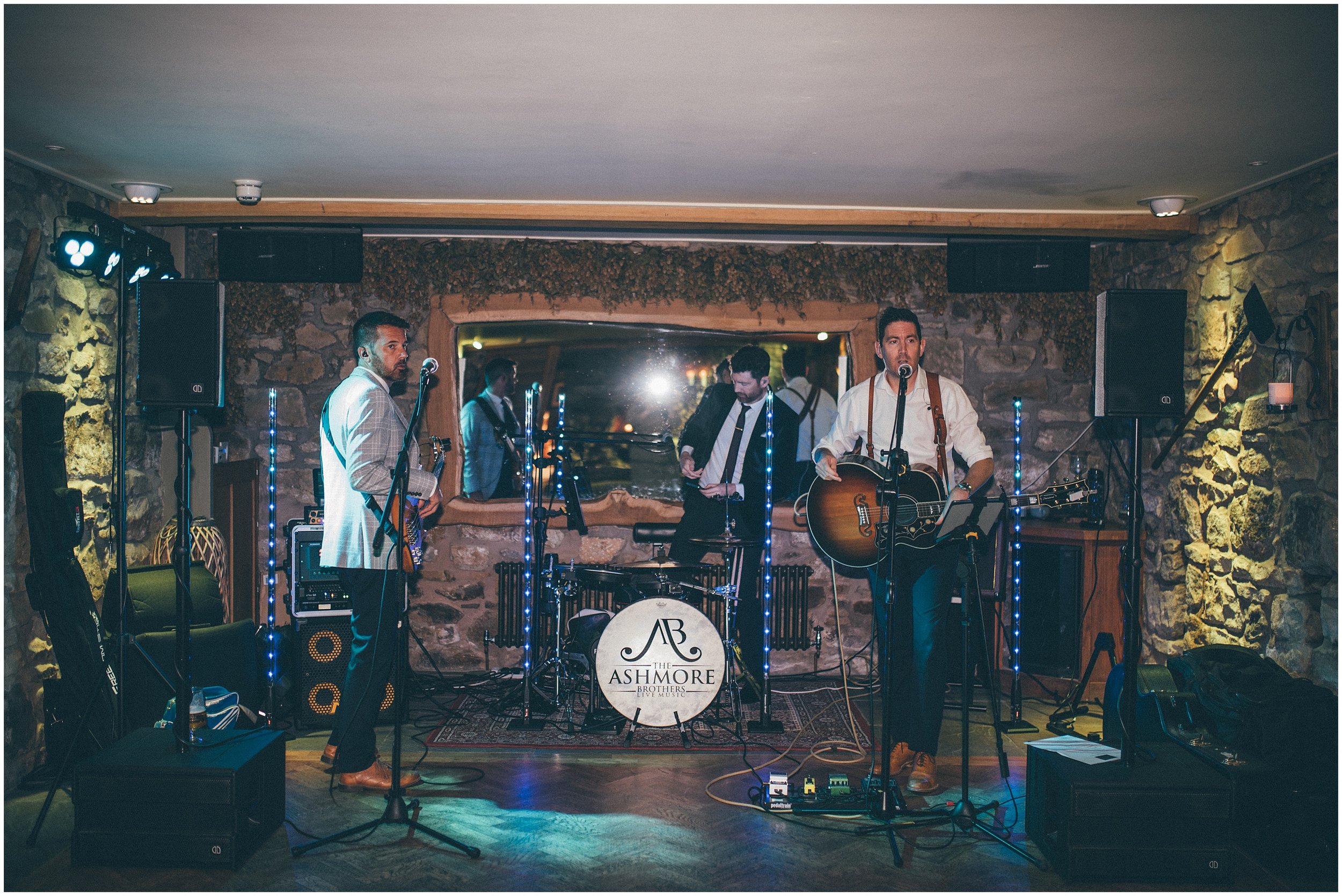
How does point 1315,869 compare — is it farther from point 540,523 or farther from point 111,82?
point 111,82

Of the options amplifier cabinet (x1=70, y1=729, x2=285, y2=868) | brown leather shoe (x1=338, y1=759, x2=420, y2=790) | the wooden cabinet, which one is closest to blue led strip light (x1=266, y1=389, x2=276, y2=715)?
the wooden cabinet

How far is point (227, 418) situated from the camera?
18.8ft

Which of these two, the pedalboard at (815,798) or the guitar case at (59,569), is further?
the guitar case at (59,569)

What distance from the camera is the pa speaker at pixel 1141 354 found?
3307 mm

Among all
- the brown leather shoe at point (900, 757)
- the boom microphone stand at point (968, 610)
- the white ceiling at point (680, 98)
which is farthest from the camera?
the brown leather shoe at point (900, 757)

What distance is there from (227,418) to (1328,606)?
5.98m

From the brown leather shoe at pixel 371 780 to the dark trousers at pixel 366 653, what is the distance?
121mm

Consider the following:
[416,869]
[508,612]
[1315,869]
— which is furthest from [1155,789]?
[508,612]

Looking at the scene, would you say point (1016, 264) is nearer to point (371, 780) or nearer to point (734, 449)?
point (734, 449)

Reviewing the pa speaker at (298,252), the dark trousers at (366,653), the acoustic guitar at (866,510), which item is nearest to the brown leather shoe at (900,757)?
the acoustic guitar at (866,510)

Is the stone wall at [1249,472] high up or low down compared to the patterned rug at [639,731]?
up

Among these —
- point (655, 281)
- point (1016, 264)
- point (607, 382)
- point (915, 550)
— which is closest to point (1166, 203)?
point (1016, 264)

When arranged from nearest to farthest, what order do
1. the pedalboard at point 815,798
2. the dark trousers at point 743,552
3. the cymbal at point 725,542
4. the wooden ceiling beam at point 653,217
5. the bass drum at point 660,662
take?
1. the pedalboard at point 815,798
2. the bass drum at point 660,662
3. the cymbal at point 725,542
4. the wooden ceiling beam at point 653,217
5. the dark trousers at point 743,552

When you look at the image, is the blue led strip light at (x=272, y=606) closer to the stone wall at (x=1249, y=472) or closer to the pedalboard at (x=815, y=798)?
the pedalboard at (x=815, y=798)
